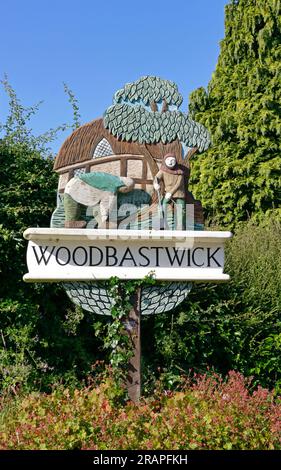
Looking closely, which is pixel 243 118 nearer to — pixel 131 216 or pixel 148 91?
pixel 148 91

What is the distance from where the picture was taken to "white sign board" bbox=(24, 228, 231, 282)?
4773 millimetres

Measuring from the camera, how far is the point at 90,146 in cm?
501

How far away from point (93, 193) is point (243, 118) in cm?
600

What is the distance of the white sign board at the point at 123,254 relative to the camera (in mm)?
4773

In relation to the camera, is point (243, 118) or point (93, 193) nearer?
point (93, 193)

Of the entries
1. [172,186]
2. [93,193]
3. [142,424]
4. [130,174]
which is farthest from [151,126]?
[142,424]

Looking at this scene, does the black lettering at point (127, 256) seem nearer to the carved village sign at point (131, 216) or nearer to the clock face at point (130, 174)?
the carved village sign at point (131, 216)

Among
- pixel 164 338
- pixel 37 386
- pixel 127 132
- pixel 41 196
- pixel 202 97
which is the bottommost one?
pixel 37 386

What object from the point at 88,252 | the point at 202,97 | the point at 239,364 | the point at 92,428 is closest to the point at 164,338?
the point at 239,364

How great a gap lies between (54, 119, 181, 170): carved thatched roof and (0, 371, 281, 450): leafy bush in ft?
6.40

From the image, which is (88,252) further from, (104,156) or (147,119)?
(147,119)

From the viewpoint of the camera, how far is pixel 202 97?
35.7 ft

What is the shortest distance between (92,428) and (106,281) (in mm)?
1359

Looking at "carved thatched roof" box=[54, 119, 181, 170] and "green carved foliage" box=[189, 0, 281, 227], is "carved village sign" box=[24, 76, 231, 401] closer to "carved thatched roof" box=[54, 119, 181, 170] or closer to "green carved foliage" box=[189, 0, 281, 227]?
"carved thatched roof" box=[54, 119, 181, 170]
